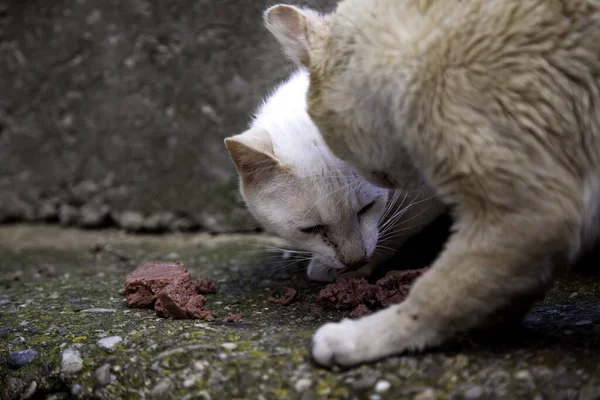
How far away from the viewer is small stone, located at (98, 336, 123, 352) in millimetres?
2068

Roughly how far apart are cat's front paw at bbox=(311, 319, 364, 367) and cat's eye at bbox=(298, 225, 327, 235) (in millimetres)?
745

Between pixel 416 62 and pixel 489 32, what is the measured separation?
21 cm

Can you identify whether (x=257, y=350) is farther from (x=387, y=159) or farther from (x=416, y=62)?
(x=416, y=62)

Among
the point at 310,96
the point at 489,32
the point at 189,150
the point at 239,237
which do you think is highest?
the point at 489,32

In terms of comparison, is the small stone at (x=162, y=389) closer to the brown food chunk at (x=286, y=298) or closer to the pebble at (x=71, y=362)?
the pebble at (x=71, y=362)

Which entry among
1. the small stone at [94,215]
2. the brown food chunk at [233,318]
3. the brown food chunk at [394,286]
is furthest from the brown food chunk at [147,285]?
the small stone at [94,215]

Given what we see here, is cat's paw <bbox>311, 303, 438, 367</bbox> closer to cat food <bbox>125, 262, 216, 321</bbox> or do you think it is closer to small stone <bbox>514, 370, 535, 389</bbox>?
small stone <bbox>514, 370, 535, 389</bbox>

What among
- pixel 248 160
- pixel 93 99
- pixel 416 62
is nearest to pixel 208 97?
pixel 93 99

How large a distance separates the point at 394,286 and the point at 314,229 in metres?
0.39

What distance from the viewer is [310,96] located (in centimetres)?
216

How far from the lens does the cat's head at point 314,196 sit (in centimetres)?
247

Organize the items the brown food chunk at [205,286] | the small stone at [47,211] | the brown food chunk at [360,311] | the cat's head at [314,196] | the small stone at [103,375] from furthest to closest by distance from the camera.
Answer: the small stone at [47,211] < the brown food chunk at [205,286] < the cat's head at [314,196] < the brown food chunk at [360,311] < the small stone at [103,375]

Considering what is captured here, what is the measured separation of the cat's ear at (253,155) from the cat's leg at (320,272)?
0.46 meters

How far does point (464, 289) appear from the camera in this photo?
175 cm
